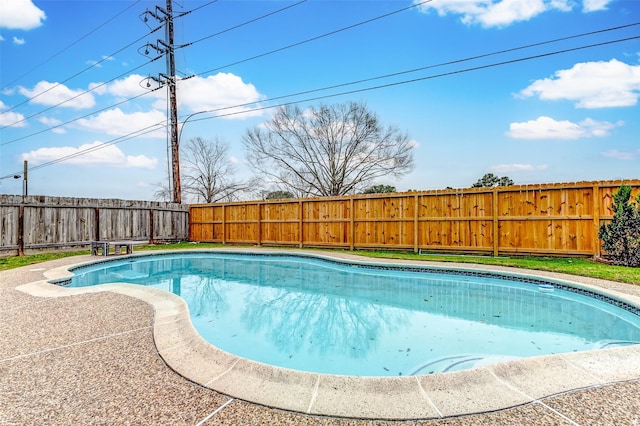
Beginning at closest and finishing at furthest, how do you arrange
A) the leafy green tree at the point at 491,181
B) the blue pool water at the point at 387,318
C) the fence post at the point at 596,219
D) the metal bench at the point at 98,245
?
the blue pool water at the point at 387,318
the fence post at the point at 596,219
the metal bench at the point at 98,245
the leafy green tree at the point at 491,181

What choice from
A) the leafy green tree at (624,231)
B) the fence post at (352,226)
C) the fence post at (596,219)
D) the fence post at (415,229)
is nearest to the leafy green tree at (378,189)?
the fence post at (352,226)

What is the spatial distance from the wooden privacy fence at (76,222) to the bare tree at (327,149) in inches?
327

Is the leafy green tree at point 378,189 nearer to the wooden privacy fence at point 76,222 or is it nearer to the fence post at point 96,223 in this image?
the wooden privacy fence at point 76,222

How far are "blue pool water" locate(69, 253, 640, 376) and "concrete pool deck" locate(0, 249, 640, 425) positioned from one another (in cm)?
72

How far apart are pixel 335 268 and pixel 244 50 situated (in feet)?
34.0

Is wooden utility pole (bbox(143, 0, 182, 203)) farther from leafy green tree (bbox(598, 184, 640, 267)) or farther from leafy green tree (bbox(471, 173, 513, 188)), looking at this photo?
leafy green tree (bbox(471, 173, 513, 188))

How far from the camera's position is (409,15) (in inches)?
406

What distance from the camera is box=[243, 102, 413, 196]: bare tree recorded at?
19797mm

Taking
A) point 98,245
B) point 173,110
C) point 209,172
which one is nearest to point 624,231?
point 98,245

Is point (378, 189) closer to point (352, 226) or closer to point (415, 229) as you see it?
point (352, 226)

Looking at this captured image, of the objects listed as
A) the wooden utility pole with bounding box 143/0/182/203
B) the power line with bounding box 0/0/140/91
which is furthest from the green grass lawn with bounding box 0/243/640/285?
the power line with bounding box 0/0/140/91

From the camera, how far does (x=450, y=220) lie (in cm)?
896

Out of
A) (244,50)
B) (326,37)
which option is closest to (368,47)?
(326,37)

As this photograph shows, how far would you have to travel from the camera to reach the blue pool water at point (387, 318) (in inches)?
126
